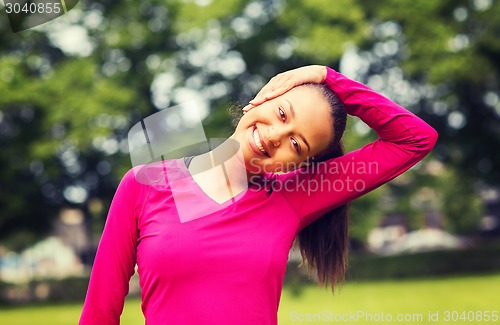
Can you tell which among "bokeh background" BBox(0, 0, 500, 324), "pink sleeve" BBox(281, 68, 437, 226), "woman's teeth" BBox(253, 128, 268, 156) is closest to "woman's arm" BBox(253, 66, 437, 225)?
"pink sleeve" BBox(281, 68, 437, 226)

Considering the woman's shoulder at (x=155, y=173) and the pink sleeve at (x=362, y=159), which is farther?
the pink sleeve at (x=362, y=159)

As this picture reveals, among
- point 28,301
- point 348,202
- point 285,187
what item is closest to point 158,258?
point 285,187

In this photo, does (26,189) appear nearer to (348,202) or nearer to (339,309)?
(339,309)

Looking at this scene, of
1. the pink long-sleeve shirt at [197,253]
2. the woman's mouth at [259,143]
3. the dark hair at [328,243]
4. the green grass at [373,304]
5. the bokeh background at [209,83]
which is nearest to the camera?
the pink long-sleeve shirt at [197,253]

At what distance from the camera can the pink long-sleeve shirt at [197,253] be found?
1553 millimetres

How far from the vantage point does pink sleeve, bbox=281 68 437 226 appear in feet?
5.86

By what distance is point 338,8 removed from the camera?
17.1 meters

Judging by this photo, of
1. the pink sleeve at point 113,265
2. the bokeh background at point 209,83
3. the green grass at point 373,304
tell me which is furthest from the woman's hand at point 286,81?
the bokeh background at point 209,83

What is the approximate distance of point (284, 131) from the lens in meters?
1.71

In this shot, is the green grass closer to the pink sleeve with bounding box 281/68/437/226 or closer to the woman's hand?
the pink sleeve with bounding box 281/68/437/226

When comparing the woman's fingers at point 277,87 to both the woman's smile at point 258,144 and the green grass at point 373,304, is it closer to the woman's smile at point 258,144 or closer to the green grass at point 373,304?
the woman's smile at point 258,144

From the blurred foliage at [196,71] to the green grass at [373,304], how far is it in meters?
3.32

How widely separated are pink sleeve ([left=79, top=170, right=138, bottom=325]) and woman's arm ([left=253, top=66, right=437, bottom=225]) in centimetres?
42

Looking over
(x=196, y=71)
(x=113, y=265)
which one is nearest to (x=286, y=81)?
(x=113, y=265)
